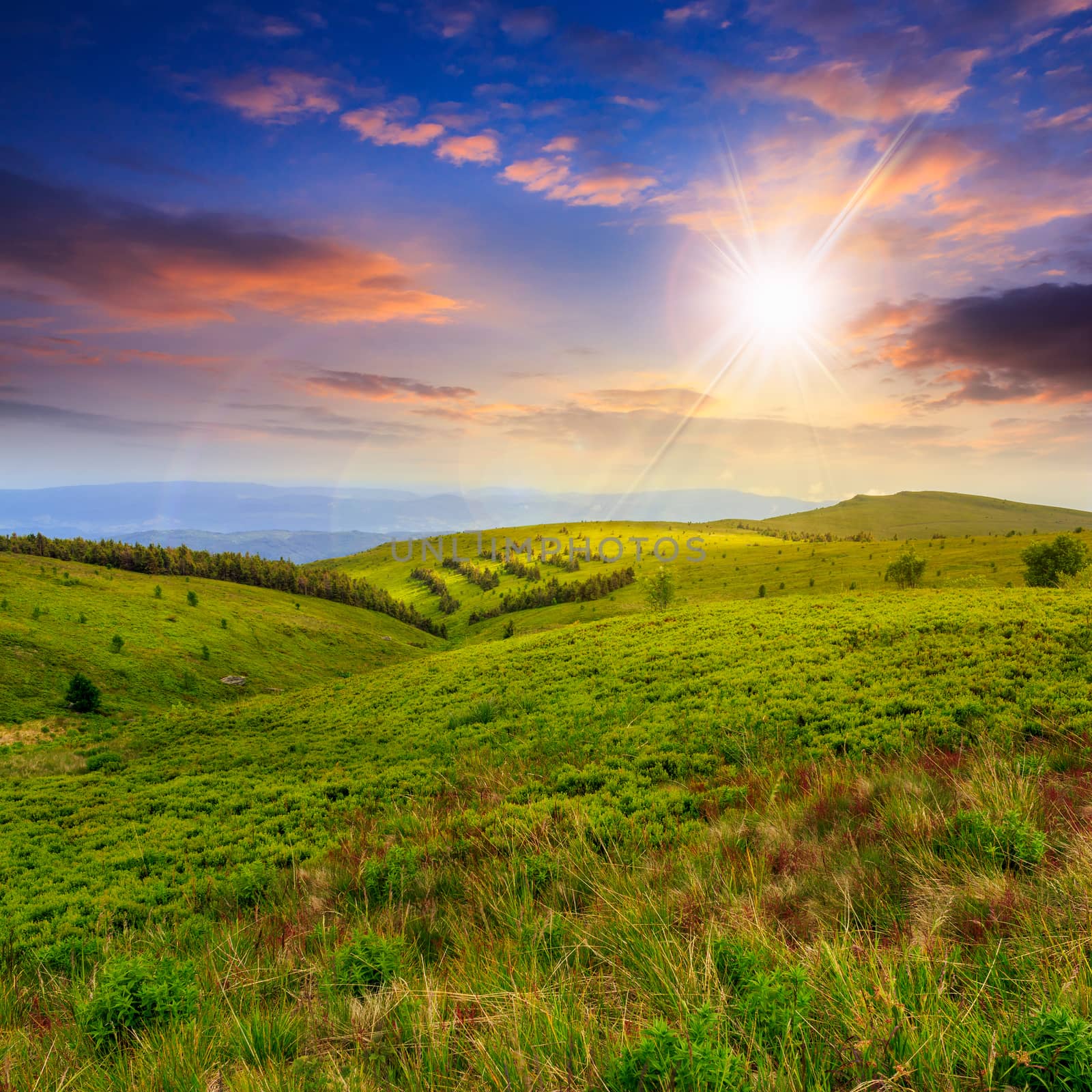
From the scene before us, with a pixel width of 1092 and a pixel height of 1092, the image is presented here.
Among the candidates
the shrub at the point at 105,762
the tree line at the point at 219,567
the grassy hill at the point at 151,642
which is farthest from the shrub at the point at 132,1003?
the tree line at the point at 219,567

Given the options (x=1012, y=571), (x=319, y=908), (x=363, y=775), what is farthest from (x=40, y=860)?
(x=1012, y=571)

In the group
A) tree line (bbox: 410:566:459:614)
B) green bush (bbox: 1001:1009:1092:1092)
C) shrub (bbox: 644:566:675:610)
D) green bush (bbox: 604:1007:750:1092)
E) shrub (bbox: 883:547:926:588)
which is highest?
shrub (bbox: 883:547:926:588)

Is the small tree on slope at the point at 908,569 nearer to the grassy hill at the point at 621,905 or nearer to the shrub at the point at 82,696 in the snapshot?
the grassy hill at the point at 621,905

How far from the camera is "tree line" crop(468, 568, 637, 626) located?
120438mm

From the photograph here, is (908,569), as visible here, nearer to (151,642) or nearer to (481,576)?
(151,642)

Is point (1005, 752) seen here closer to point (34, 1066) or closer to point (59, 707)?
point (34, 1066)

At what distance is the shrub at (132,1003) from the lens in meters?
3.82

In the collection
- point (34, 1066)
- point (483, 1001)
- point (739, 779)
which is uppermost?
point (483, 1001)

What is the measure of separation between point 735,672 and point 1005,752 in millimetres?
10132

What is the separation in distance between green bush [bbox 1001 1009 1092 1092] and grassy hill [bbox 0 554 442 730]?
4238cm

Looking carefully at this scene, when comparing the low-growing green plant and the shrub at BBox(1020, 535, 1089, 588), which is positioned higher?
the shrub at BBox(1020, 535, 1089, 588)

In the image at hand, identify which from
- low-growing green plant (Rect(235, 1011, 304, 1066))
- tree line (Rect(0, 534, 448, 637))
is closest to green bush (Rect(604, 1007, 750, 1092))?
low-growing green plant (Rect(235, 1011, 304, 1066))

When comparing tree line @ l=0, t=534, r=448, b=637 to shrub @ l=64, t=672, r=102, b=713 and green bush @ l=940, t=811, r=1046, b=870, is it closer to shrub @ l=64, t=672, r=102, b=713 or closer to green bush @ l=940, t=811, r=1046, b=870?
shrub @ l=64, t=672, r=102, b=713

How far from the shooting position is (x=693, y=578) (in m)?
105
